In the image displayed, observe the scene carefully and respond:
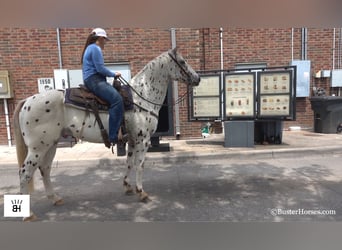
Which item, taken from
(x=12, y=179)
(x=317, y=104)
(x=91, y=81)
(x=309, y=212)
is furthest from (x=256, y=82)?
(x=12, y=179)

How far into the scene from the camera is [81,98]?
3.62 meters

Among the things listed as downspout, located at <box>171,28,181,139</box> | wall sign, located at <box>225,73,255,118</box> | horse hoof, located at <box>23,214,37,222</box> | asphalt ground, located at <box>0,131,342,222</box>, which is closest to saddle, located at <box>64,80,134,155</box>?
asphalt ground, located at <box>0,131,342,222</box>

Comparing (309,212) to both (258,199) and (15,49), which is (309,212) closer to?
(258,199)

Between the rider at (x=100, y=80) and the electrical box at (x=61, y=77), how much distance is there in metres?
4.92

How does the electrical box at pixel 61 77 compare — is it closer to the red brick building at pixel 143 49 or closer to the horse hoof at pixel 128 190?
the red brick building at pixel 143 49

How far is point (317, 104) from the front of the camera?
8547 millimetres

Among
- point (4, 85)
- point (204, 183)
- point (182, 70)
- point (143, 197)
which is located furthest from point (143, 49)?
point (143, 197)

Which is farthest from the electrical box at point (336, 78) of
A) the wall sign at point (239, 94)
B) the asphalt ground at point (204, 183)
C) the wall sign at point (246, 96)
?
the wall sign at point (239, 94)

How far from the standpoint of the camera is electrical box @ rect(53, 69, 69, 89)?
26.8 ft

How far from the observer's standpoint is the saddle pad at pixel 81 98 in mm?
3589

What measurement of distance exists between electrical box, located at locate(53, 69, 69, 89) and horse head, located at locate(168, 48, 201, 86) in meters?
5.14

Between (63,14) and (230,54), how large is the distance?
7.65 metres

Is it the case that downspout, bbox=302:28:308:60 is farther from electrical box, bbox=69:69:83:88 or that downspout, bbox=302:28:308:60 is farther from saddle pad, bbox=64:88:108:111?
saddle pad, bbox=64:88:108:111

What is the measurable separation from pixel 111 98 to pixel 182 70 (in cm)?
123
